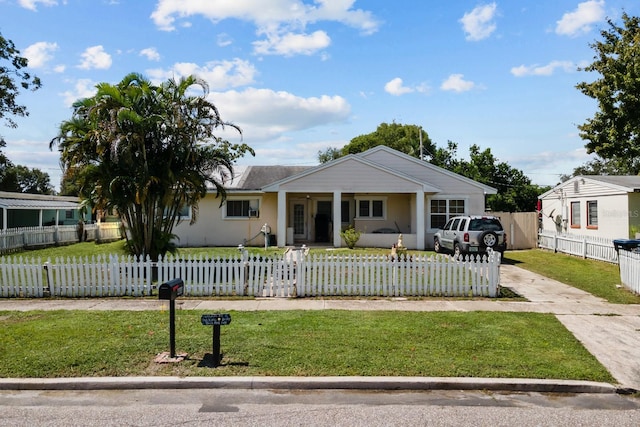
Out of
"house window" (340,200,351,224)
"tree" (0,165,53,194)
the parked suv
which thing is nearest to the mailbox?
the parked suv

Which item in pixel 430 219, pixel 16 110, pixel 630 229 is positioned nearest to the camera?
pixel 630 229

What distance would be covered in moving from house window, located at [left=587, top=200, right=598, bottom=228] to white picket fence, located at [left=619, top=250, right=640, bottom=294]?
9.74m

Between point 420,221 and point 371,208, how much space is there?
306 centimetres

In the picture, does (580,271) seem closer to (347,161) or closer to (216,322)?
(347,161)

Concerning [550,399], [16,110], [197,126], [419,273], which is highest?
[16,110]

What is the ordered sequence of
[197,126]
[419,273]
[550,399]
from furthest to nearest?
1. [197,126]
2. [419,273]
3. [550,399]

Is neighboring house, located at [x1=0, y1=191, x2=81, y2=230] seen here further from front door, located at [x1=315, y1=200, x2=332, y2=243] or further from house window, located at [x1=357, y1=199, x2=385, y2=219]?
house window, located at [x1=357, y1=199, x2=385, y2=219]

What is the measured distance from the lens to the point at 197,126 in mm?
13102

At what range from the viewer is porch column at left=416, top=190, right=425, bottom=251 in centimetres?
2003

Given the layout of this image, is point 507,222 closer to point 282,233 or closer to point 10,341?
point 282,233

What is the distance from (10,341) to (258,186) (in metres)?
15.9

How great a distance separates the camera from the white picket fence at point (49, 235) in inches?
800

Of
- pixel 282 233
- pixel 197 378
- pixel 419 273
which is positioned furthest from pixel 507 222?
pixel 197 378

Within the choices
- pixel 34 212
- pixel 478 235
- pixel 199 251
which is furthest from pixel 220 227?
pixel 34 212
